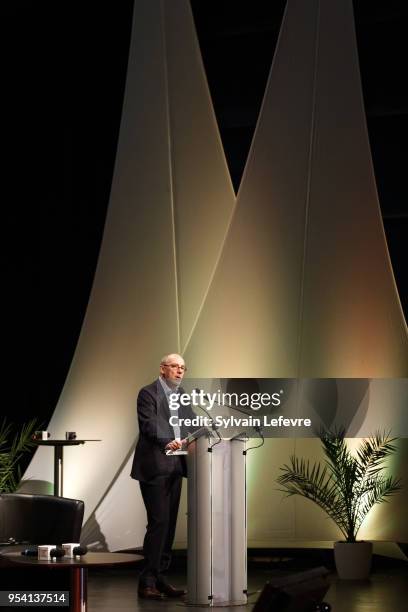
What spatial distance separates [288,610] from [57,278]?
6920 millimetres

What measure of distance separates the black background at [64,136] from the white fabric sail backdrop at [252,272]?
0.76 m

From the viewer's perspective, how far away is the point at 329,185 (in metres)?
7.87

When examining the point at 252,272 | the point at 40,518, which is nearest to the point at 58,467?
the point at 252,272

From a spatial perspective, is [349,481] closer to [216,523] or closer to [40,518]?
[216,523]

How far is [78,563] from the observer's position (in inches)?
158

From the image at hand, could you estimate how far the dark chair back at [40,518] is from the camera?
208 inches

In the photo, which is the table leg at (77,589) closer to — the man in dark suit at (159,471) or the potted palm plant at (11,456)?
the man in dark suit at (159,471)

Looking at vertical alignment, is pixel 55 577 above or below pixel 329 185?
below

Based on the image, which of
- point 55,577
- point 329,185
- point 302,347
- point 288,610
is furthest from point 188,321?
point 288,610

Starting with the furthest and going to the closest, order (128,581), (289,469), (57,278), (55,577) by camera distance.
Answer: (57,278) < (289,469) < (128,581) < (55,577)

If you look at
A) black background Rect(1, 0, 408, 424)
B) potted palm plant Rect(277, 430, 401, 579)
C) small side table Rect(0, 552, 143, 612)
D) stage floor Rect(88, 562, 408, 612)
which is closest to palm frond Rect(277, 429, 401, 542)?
potted palm plant Rect(277, 430, 401, 579)

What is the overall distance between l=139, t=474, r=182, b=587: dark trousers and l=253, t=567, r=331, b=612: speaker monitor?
3469 millimetres

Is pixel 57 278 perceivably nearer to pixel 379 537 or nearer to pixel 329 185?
pixel 329 185

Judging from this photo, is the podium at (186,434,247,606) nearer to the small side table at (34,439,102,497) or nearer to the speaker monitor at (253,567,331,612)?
the small side table at (34,439,102,497)
